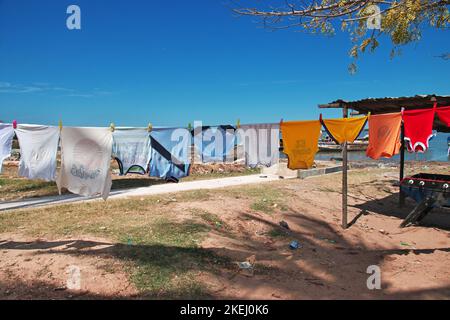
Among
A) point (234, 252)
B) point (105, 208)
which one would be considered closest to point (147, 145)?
point (105, 208)

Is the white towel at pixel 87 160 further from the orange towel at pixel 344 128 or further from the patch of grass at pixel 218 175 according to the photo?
the patch of grass at pixel 218 175

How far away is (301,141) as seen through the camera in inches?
291

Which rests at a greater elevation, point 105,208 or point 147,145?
point 147,145

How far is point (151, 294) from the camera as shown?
161 inches

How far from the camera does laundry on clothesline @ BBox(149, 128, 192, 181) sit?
7.27 metres

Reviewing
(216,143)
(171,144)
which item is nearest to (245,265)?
(171,144)

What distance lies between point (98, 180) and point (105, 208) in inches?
73.5

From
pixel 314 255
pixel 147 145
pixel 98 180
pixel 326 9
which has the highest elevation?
pixel 326 9

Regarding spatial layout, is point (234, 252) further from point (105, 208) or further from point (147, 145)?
point (105, 208)

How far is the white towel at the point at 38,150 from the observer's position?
267 inches

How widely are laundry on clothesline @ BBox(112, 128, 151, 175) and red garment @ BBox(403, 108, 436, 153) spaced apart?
5.18m

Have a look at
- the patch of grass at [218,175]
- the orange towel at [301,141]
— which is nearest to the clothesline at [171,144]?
the orange towel at [301,141]
